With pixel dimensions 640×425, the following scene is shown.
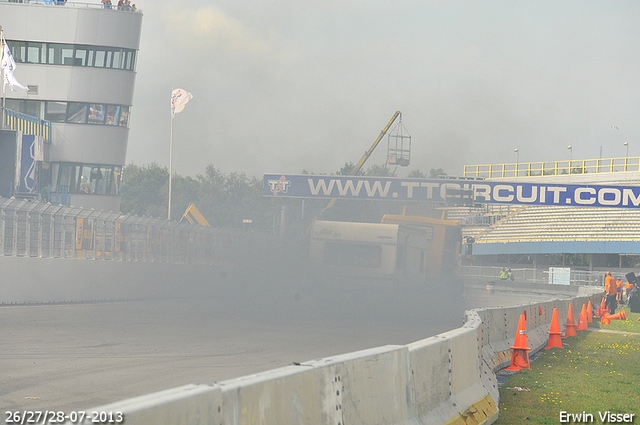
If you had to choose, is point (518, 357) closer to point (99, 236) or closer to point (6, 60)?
point (99, 236)

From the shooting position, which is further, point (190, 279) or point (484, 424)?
point (190, 279)

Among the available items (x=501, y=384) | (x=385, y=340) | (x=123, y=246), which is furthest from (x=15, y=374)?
(x=123, y=246)

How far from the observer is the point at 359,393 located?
16.7 ft

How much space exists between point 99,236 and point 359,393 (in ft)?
65.7

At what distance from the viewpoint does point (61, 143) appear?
45344 millimetres

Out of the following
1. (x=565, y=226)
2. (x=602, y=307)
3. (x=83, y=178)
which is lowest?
(x=602, y=307)

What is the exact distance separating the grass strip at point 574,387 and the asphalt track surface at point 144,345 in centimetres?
295

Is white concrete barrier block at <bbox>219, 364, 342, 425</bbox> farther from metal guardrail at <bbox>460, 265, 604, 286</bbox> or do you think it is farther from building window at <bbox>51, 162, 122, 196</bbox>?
metal guardrail at <bbox>460, 265, 604, 286</bbox>

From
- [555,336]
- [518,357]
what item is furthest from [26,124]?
[518,357]

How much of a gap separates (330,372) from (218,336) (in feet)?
32.3

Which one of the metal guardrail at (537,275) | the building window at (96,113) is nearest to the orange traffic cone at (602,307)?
the metal guardrail at (537,275)

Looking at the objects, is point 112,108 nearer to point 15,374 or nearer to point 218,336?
point 218,336

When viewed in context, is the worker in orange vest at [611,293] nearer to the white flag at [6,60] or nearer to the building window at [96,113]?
the white flag at [6,60]

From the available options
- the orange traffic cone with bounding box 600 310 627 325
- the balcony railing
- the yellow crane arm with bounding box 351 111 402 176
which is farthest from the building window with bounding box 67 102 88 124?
the yellow crane arm with bounding box 351 111 402 176
